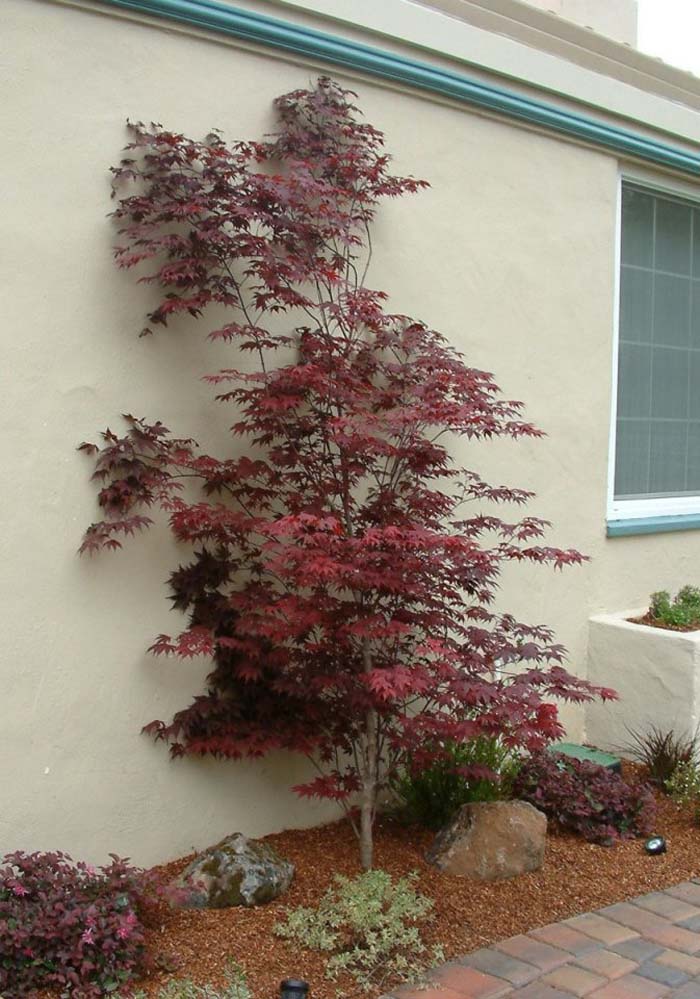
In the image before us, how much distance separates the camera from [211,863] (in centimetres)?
414

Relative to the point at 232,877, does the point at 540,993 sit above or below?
below

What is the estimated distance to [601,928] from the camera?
164 inches

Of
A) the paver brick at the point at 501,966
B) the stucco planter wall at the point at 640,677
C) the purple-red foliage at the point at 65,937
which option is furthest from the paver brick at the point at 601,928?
the stucco planter wall at the point at 640,677

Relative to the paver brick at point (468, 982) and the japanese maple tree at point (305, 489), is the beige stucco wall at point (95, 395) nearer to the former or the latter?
Answer: the japanese maple tree at point (305, 489)

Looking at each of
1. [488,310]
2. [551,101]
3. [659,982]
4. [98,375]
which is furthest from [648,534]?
[98,375]

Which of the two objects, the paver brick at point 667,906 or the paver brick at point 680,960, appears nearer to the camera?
the paver brick at point 680,960

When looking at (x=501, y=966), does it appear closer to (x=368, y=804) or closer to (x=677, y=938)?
(x=677, y=938)

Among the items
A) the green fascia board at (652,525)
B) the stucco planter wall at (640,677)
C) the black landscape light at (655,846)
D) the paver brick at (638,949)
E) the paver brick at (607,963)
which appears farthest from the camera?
the green fascia board at (652,525)

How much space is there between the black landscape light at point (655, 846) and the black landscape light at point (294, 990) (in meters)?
2.01

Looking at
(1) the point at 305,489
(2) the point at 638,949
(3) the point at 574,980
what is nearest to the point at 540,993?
(3) the point at 574,980

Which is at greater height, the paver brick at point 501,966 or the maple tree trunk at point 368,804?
the maple tree trunk at point 368,804

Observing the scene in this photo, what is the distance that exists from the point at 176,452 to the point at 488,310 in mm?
2092

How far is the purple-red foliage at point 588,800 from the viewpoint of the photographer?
16.4 ft

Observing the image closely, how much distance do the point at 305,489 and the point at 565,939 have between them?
1975 millimetres
